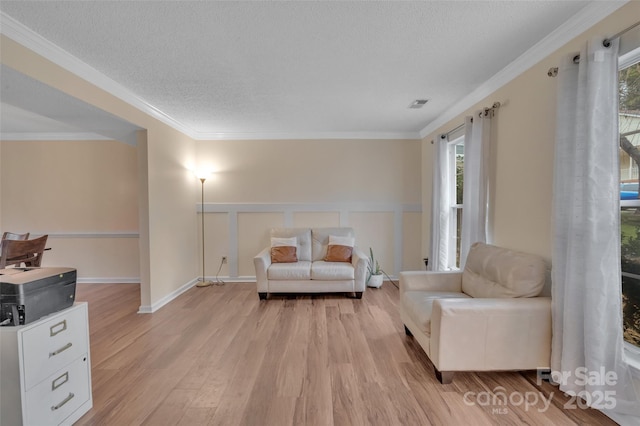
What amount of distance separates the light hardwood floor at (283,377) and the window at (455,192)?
1.34m

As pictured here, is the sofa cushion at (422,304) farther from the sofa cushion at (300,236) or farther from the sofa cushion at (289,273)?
the sofa cushion at (300,236)

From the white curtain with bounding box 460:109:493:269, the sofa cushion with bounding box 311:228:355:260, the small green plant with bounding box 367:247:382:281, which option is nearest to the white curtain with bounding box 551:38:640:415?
the white curtain with bounding box 460:109:493:269

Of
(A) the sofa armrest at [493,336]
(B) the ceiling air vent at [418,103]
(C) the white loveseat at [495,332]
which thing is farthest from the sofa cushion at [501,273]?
(B) the ceiling air vent at [418,103]

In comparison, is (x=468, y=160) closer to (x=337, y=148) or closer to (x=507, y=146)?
(x=507, y=146)

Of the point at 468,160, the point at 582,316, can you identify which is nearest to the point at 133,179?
the point at 468,160

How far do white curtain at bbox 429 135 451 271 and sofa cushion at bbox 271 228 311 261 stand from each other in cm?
189

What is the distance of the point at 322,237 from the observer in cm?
436

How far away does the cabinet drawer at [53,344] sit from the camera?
4.47 feet

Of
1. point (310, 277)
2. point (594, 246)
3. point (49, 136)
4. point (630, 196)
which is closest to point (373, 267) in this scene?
point (310, 277)

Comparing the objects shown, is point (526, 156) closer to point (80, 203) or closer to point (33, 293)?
point (33, 293)

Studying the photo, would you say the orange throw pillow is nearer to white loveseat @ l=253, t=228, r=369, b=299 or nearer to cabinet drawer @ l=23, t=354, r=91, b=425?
white loveseat @ l=253, t=228, r=369, b=299

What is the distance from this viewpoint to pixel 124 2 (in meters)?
1.65

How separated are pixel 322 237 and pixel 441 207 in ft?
6.03

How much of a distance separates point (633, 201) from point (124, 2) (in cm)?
334
